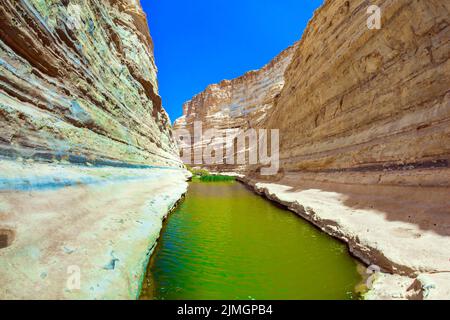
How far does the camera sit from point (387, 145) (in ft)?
25.4

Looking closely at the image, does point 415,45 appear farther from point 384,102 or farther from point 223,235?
point 223,235

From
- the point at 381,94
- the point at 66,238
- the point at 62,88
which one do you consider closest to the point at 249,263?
the point at 66,238

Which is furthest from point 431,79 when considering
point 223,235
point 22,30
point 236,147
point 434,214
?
point 236,147

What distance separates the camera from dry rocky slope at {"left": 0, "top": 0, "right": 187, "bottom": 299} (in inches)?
116

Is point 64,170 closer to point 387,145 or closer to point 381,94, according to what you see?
point 387,145

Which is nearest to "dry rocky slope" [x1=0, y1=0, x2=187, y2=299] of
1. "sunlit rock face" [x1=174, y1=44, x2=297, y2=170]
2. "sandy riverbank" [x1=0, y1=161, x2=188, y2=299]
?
"sandy riverbank" [x1=0, y1=161, x2=188, y2=299]

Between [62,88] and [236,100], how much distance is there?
63381 millimetres

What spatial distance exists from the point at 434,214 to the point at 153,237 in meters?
6.66

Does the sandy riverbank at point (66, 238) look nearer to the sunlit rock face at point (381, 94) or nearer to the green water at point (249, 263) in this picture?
the green water at point (249, 263)

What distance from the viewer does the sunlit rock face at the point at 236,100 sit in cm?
5758

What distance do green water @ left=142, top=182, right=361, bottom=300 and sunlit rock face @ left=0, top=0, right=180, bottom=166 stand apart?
3841mm

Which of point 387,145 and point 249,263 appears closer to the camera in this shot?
point 249,263

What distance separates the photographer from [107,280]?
9.75ft

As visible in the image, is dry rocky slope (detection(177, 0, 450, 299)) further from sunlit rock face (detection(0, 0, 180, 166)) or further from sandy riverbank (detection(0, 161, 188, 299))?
sunlit rock face (detection(0, 0, 180, 166))
